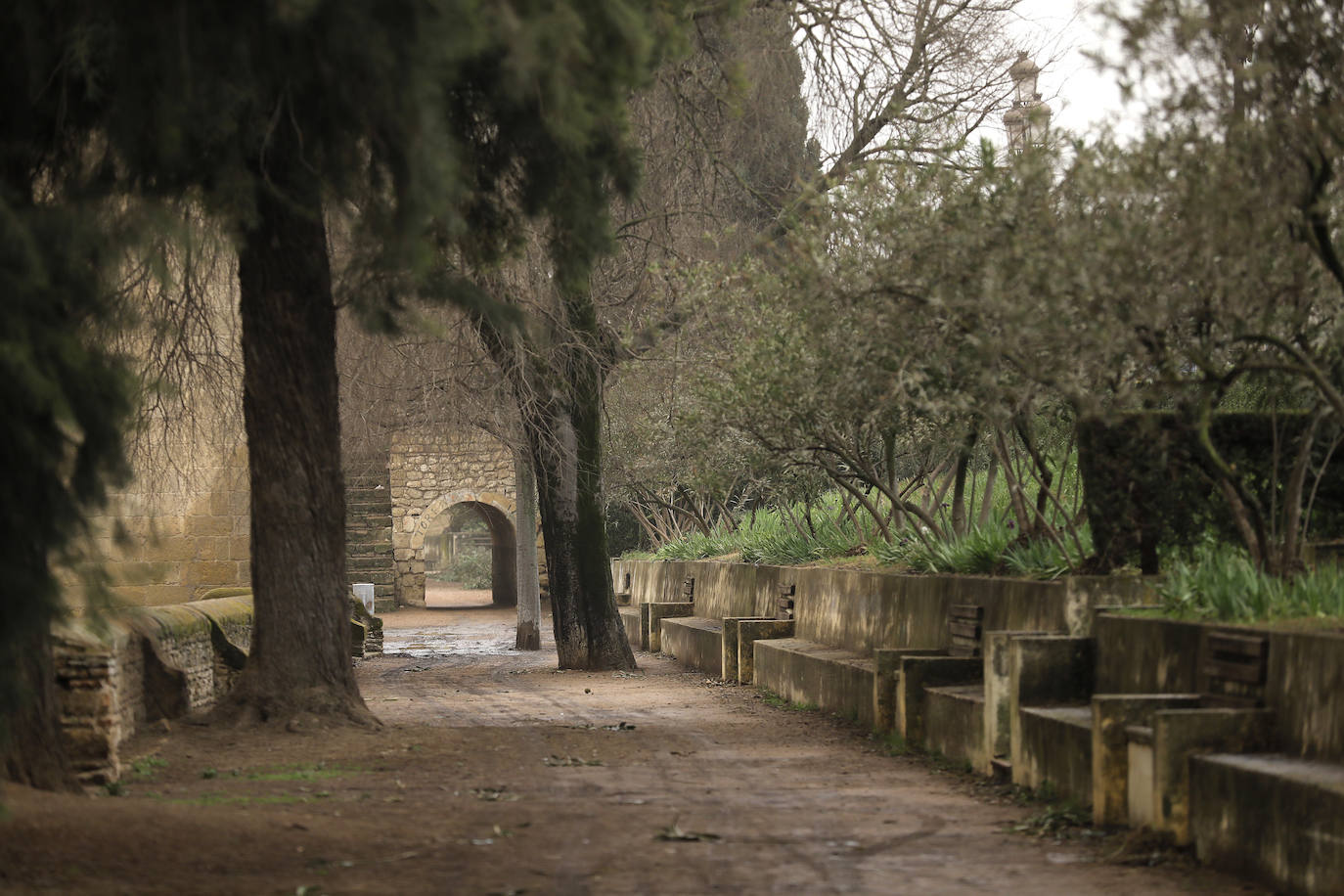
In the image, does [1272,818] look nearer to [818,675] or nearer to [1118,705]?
[1118,705]

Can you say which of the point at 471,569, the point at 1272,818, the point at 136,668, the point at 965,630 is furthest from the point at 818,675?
the point at 471,569

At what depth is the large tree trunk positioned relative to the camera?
9.38 m

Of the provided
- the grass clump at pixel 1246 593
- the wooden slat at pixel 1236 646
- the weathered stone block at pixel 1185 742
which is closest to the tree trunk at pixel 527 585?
the grass clump at pixel 1246 593

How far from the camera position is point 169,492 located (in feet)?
62.9

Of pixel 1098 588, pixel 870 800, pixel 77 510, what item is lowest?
pixel 870 800

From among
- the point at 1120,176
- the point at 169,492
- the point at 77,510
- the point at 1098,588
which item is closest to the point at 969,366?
the point at 1098,588

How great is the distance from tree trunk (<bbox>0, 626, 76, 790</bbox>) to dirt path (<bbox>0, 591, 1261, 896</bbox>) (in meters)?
0.41

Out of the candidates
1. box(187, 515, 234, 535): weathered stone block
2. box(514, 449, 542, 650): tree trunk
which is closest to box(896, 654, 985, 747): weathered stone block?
box(187, 515, 234, 535): weathered stone block

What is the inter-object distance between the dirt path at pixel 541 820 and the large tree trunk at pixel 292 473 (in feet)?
1.63

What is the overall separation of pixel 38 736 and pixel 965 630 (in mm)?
5982

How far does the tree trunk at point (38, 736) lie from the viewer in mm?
6578

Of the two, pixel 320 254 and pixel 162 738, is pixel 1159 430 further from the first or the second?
pixel 162 738

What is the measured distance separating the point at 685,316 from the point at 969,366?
5.76m

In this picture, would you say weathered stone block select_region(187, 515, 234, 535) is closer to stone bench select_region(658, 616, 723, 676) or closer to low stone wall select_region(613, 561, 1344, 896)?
stone bench select_region(658, 616, 723, 676)
